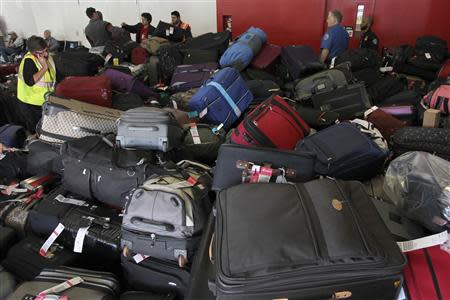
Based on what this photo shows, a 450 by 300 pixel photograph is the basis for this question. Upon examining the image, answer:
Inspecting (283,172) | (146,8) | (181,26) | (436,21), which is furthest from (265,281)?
(146,8)

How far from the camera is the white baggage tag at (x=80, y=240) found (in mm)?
1899

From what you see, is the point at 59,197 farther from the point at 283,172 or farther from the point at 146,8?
the point at 146,8

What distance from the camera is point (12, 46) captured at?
9484 mm

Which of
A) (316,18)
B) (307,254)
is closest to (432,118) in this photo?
(307,254)

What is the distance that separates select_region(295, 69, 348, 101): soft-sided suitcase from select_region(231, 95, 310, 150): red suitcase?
994 millimetres

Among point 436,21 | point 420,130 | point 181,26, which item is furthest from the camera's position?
point 181,26

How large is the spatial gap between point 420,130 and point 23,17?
36.3 feet

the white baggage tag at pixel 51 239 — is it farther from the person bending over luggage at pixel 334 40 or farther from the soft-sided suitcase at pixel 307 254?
the person bending over luggage at pixel 334 40

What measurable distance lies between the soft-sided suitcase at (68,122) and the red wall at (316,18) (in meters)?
4.90

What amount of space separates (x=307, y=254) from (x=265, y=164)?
660 mm

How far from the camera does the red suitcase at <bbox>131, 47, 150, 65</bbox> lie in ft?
15.6

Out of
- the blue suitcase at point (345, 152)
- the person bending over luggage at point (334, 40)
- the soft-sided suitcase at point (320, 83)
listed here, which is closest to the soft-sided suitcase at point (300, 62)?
the soft-sided suitcase at point (320, 83)

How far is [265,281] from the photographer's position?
1.05 m

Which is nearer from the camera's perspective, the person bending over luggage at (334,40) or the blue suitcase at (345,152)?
the blue suitcase at (345,152)
